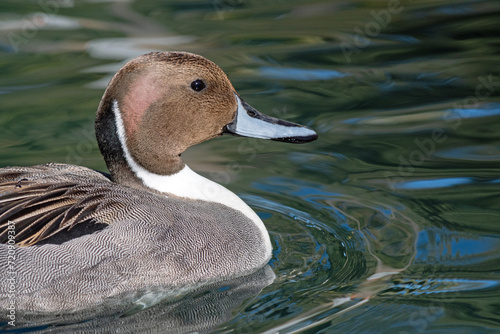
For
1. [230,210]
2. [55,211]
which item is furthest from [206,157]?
[55,211]

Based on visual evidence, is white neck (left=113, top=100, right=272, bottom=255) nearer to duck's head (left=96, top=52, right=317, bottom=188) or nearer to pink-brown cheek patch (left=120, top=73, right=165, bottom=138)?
duck's head (left=96, top=52, right=317, bottom=188)

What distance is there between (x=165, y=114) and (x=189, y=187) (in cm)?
51

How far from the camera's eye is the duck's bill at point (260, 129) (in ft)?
17.2

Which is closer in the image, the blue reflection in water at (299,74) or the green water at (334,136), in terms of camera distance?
the green water at (334,136)

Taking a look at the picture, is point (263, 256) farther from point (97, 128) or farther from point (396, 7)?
point (396, 7)

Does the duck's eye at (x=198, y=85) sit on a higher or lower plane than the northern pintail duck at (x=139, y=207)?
higher

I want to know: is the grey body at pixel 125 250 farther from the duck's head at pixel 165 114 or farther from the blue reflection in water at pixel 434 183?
the blue reflection in water at pixel 434 183

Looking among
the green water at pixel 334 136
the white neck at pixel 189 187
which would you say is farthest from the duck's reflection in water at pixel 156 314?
the white neck at pixel 189 187

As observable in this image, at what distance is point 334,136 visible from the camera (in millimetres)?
7078

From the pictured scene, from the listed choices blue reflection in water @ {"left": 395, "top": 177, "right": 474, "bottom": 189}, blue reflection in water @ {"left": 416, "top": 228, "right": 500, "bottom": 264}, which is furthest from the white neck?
blue reflection in water @ {"left": 395, "top": 177, "right": 474, "bottom": 189}

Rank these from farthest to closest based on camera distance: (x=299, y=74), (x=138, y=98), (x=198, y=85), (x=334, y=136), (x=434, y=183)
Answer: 1. (x=299, y=74)
2. (x=334, y=136)
3. (x=434, y=183)
4. (x=198, y=85)
5. (x=138, y=98)

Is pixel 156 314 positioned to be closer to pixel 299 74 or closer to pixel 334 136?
pixel 334 136

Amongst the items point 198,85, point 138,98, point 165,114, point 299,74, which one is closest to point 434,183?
point 198,85

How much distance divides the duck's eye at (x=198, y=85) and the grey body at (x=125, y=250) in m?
0.68
